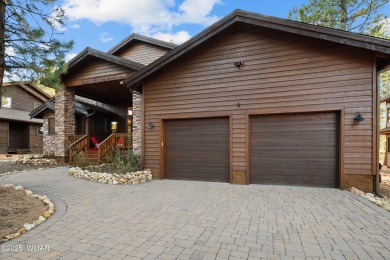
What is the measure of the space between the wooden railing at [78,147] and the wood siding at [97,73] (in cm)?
283

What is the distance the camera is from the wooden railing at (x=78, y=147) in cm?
1036

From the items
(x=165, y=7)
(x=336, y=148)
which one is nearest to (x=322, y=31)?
(x=336, y=148)

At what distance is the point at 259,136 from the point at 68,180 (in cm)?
642

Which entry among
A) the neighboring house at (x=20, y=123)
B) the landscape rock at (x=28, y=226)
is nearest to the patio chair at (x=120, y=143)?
the landscape rock at (x=28, y=226)

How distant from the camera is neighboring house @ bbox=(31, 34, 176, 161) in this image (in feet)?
31.6

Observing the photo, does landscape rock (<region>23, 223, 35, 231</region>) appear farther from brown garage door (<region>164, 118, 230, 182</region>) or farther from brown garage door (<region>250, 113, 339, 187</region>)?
brown garage door (<region>250, 113, 339, 187</region>)

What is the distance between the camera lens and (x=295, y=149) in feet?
20.9

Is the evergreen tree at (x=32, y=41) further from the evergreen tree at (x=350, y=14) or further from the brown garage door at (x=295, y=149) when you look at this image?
the evergreen tree at (x=350, y=14)

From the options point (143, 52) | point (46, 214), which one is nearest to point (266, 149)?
point (46, 214)

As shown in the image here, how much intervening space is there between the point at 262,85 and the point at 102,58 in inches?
279

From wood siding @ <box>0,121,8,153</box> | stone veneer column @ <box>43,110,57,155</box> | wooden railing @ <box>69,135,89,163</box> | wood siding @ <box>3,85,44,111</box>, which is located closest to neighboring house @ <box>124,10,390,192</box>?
wooden railing @ <box>69,135,89,163</box>

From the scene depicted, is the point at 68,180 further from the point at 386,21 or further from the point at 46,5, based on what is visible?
the point at 386,21

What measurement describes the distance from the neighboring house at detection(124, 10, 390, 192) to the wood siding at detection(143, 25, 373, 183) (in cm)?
3

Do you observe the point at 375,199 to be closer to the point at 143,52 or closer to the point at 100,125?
the point at 143,52
